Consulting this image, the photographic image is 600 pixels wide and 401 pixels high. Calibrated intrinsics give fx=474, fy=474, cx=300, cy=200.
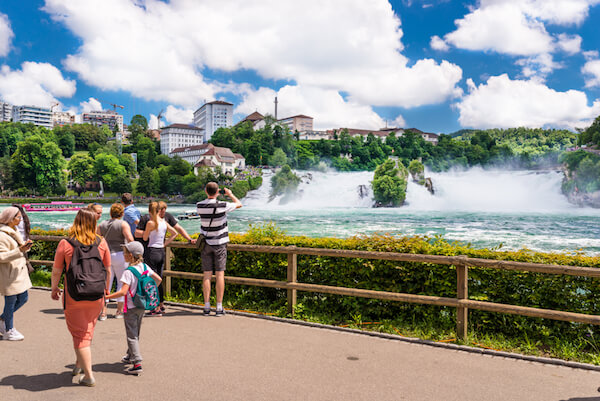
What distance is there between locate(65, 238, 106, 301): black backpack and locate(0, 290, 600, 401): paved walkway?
0.92m

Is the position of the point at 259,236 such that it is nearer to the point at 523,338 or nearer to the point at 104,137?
the point at 523,338

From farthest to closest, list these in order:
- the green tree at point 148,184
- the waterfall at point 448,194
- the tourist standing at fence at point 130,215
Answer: the green tree at point 148,184, the waterfall at point 448,194, the tourist standing at fence at point 130,215

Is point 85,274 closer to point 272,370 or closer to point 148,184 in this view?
point 272,370

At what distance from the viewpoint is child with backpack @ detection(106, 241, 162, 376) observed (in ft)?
16.5

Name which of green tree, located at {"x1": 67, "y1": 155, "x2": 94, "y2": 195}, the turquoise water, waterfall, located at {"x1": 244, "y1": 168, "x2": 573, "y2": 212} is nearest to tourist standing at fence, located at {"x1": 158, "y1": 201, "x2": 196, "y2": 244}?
the turquoise water

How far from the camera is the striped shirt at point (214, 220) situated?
7555 millimetres

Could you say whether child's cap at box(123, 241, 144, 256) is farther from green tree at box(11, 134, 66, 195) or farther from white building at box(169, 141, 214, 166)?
white building at box(169, 141, 214, 166)

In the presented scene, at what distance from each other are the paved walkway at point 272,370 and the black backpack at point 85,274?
920 millimetres

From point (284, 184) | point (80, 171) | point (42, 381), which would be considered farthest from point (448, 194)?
point (42, 381)

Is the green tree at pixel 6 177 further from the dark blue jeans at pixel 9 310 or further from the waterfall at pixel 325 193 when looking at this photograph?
the dark blue jeans at pixel 9 310

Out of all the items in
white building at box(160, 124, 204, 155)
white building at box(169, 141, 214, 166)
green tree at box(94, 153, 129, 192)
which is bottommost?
green tree at box(94, 153, 129, 192)

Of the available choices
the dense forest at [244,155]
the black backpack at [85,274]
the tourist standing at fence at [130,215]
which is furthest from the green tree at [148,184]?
the black backpack at [85,274]

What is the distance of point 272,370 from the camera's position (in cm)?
515

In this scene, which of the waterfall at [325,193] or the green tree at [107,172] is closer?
the waterfall at [325,193]
